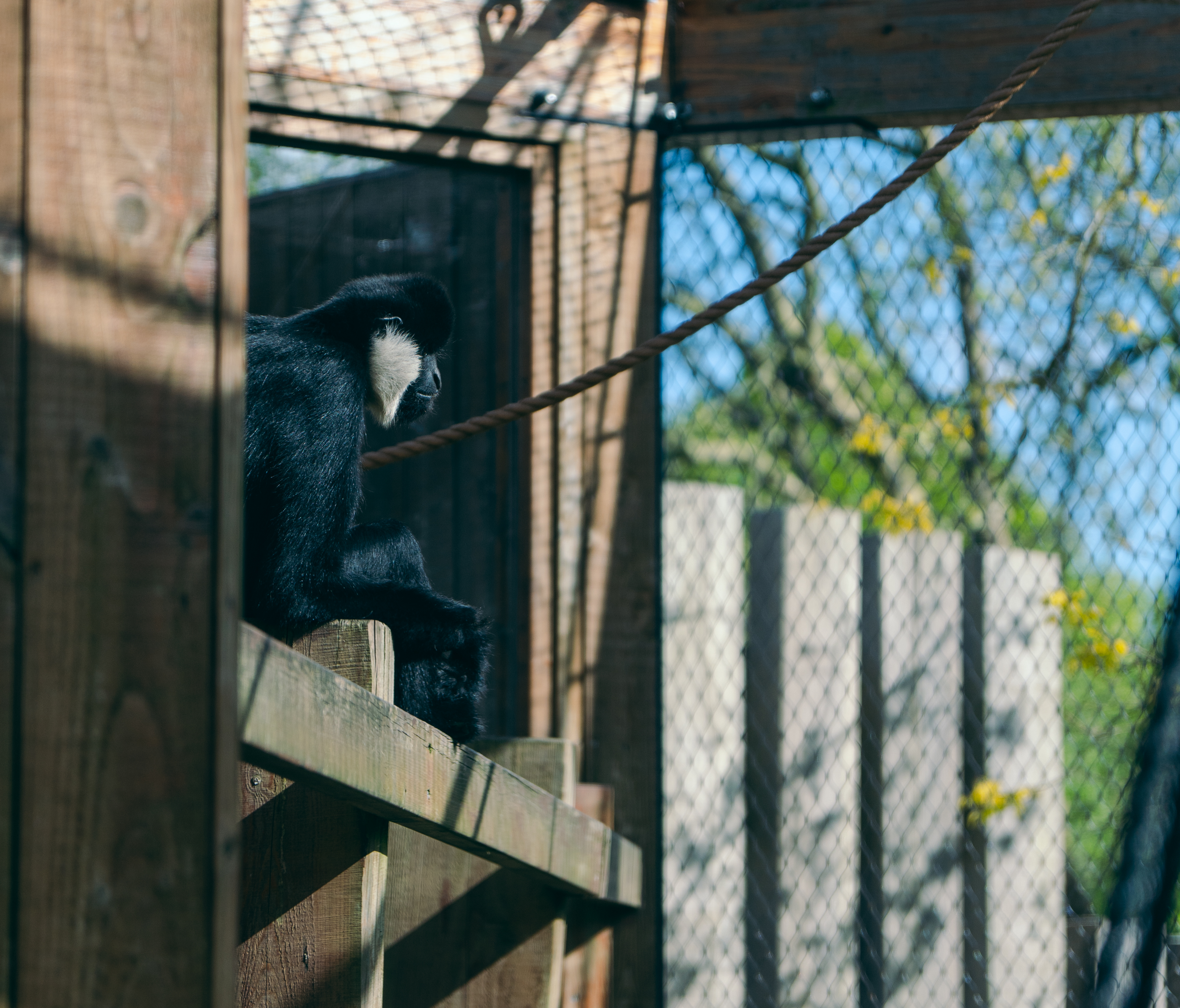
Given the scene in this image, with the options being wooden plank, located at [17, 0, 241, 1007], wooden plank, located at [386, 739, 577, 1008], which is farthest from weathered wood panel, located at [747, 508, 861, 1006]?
wooden plank, located at [17, 0, 241, 1007]

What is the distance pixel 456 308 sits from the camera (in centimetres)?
416

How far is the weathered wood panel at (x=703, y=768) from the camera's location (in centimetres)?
358

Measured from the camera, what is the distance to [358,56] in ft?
11.1

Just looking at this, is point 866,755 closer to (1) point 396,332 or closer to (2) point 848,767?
(2) point 848,767

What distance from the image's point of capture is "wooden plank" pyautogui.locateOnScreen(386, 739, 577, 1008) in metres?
2.88

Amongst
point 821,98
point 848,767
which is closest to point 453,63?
point 821,98

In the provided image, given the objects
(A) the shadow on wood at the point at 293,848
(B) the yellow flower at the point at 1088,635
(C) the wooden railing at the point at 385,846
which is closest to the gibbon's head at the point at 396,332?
(C) the wooden railing at the point at 385,846

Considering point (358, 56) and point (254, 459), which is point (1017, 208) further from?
point (254, 459)

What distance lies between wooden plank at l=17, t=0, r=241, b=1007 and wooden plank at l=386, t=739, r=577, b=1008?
5.88 feet

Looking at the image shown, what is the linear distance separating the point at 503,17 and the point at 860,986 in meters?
3.27

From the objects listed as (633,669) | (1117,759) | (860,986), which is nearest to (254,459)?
(633,669)

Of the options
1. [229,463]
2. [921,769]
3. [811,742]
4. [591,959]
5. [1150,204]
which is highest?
[1150,204]

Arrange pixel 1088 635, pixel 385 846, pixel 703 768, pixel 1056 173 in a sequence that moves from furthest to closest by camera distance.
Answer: pixel 1056 173 < pixel 1088 635 < pixel 703 768 < pixel 385 846

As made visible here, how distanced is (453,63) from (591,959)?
267cm
